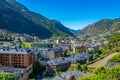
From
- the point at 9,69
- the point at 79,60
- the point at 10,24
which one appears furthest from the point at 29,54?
the point at 10,24

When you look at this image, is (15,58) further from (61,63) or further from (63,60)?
(63,60)

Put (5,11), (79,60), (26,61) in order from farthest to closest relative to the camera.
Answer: (5,11)
(79,60)
(26,61)

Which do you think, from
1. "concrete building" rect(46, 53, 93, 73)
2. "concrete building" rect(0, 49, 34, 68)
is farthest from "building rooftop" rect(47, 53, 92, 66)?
"concrete building" rect(0, 49, 34, 68)

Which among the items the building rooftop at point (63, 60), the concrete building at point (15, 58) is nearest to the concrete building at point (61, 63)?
the building rooftop at point (63, 60)

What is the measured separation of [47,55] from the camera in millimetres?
83000

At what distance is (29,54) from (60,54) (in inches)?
968

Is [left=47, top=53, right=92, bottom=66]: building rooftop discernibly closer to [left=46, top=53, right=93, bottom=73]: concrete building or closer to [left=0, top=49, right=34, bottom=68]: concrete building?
[left=46, top=53, right=93, bottom=73]: concrete building

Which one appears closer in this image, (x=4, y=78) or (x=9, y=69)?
(x=4, y=78)

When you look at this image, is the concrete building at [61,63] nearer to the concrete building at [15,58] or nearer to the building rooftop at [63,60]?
the building rooftop at [63,60]

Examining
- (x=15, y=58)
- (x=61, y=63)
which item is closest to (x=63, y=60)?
(x=61, y=63)

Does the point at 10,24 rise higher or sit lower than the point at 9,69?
higher

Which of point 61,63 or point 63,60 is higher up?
point 63,60

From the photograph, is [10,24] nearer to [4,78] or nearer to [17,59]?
[17,59]

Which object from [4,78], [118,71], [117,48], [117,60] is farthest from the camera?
[117,48]
